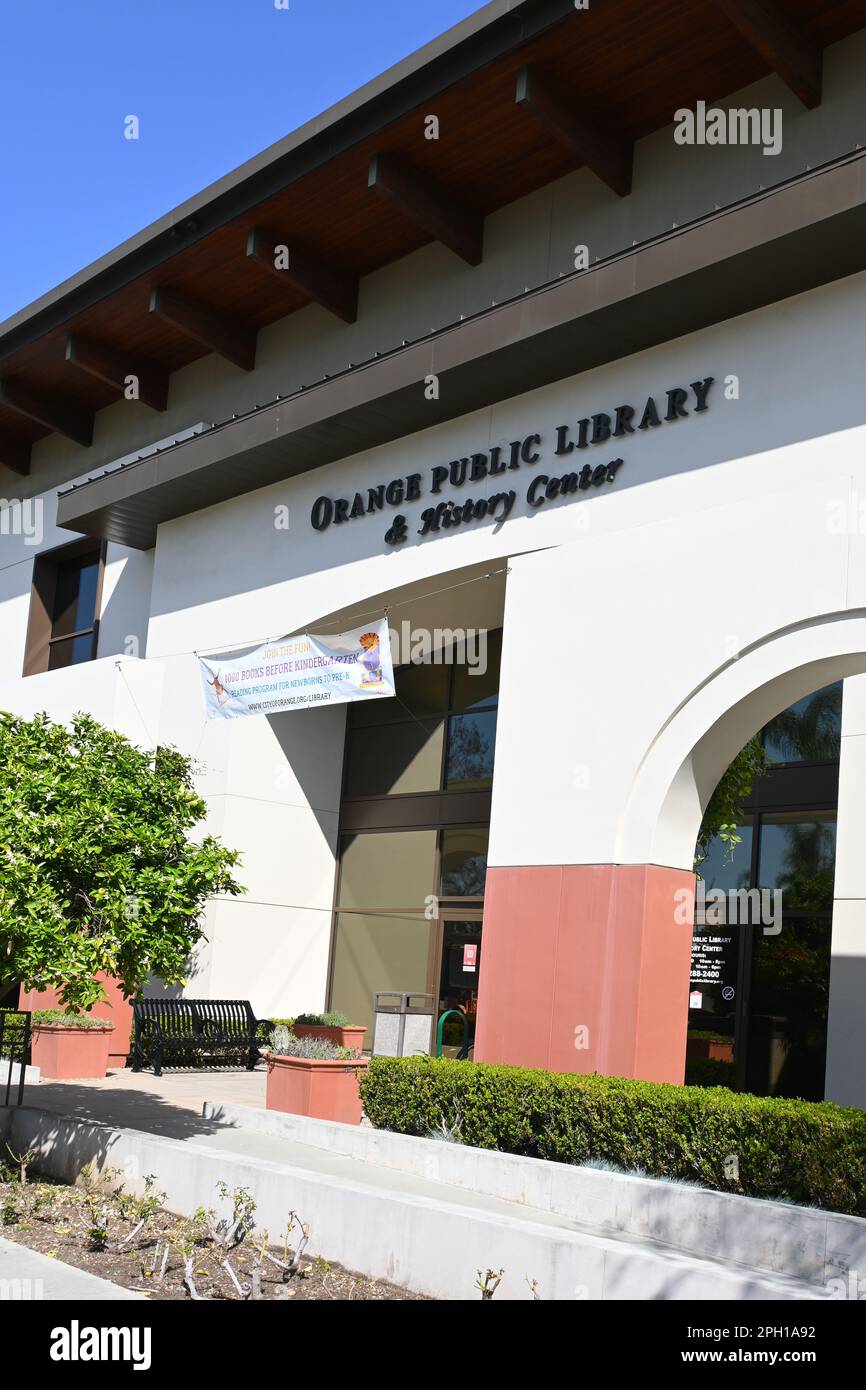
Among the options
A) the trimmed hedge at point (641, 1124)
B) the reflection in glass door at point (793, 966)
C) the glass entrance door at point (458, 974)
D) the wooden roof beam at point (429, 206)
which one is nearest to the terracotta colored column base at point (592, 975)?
the trimmed hedge at point (641, 1124)

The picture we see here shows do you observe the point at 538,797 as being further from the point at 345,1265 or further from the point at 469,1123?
the point at 345,1265

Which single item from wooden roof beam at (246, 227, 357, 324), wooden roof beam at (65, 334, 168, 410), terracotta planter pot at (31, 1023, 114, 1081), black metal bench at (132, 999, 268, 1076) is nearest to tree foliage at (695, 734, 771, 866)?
black metal bench at (132, 999, 268, 1076)

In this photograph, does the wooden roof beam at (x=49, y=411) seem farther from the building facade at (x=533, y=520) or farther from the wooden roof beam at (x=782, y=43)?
the wooden roof beam at (x=782, y=43)

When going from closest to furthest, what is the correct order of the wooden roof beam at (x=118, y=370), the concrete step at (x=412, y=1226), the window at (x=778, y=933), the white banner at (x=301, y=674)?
Answer: the concrete step at (x=412, y=1226), the window at (x=778, y=933), the white banner at (x=301, y=674), the wooden roof beam at (x=118, y=370)

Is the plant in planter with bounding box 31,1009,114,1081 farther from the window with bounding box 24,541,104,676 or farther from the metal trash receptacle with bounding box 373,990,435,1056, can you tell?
the window with bounding box 24,541,104,676

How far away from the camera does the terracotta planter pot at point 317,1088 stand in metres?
13.2

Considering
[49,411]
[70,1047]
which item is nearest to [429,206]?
[49,411]

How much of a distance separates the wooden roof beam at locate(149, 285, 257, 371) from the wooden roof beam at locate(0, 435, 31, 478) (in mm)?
6675

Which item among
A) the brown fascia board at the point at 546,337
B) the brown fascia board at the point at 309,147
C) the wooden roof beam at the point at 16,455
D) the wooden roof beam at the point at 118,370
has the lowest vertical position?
the brown fascia board at the point at 546,337

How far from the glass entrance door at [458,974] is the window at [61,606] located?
359 inches

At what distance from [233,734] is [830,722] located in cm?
825

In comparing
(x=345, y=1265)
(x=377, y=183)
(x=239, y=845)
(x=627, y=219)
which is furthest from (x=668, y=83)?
(x=345, y=1265)

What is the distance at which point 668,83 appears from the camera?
14656 mm

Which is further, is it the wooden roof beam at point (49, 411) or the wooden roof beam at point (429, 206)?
the wooden roof beam at point (49, 411)
